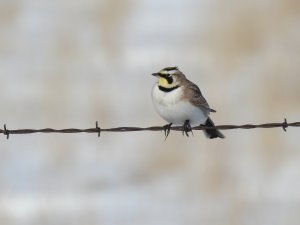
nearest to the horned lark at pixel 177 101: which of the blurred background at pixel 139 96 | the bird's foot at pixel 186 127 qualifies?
the bird's foot at pixel 186 127

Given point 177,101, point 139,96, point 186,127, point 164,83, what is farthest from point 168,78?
point 139,96

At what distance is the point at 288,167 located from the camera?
27.5 ft

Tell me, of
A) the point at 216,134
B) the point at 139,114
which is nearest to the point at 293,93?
the point at 139,114

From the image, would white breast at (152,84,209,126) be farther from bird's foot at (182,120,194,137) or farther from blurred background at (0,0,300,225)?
blurred background at (0,0,300,225)

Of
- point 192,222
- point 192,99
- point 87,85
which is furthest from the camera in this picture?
point 87,85

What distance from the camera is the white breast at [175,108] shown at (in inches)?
192

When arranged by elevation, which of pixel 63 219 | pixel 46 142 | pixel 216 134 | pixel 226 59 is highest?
pixel 226 59

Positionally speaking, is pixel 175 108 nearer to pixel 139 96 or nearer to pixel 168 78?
pixel 168 78

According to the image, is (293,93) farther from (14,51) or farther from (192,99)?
(192,99)

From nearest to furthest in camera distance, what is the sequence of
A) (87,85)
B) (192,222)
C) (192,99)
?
1. (192,99)
2. (192,222)
3. (87,85)

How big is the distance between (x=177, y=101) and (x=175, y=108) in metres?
0.04

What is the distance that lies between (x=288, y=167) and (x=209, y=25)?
1.29 metres

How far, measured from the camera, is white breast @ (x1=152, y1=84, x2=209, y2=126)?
488cm

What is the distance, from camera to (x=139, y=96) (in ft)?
27.8
